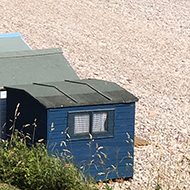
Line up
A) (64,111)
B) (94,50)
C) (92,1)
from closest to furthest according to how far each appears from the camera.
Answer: (64,111)
(94,50)
(92,1)

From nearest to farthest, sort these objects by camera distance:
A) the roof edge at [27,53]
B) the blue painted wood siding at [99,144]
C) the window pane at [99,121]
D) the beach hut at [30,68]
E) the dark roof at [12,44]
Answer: the blue painted wood siding at [99,144] → the window pane at [99,121] → the beach hut at [30,68] → the roof edge at [27,53] → the dark roof at [12,44]

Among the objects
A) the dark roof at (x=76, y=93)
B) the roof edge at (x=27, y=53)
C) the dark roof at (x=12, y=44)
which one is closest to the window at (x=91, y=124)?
the dark roof at (x=76, y=93)

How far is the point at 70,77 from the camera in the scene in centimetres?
1336

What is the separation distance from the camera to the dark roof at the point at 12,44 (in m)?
14.8

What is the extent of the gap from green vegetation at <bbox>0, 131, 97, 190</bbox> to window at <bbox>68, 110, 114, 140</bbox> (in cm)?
169

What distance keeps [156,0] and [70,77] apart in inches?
617

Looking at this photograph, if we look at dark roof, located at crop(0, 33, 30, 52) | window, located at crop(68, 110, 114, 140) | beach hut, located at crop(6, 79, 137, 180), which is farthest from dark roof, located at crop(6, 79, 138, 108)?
dark roof, located at crop(0, 33, 30, 52)

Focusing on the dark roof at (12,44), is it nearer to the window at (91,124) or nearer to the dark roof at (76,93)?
the dark roof at (76,93)

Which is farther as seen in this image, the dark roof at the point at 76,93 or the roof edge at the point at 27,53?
the roof edge at the point at 27,53

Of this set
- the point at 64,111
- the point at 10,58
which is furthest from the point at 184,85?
the point at 64,111

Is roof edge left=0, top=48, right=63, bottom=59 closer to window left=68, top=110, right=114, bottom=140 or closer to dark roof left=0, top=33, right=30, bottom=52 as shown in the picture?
dark roof left=0, top=33, right=30, bottom=52

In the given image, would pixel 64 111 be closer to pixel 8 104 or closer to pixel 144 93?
pixel 8 104

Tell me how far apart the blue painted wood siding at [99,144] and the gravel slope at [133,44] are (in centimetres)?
198

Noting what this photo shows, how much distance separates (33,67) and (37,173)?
471cm
